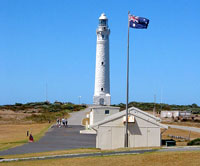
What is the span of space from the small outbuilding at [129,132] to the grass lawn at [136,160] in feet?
31.5

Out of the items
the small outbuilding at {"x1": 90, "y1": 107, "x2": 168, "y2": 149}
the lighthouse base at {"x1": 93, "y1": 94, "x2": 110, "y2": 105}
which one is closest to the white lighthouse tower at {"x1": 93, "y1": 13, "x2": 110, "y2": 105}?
the lighthouse base at {"x1": 93, "y1": 94, "x2": 110, "y2": 105}

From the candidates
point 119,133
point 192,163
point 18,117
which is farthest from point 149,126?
point 18,117

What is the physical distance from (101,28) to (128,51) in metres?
48.0

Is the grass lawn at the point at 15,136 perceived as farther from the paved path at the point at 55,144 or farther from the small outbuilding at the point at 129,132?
the small outbuilding at the point at 129,132

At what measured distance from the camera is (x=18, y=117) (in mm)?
76438

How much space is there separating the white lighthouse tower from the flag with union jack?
45541 millimetres

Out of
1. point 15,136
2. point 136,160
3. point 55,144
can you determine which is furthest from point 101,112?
point 136,160

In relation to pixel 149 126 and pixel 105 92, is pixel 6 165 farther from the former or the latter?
pixel 105 92

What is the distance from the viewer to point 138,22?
2728 cm

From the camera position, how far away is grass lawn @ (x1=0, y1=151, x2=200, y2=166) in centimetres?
1794

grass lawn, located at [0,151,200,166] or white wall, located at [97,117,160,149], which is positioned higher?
white wall, located at [97,117,160,149]

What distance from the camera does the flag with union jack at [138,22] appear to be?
27.2 metres

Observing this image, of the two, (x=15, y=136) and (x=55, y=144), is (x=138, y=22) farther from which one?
(x=15, y=136)

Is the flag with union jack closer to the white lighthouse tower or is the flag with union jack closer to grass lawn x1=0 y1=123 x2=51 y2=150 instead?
grass lawn x1=0 y1=123 x2=51 y2=150
